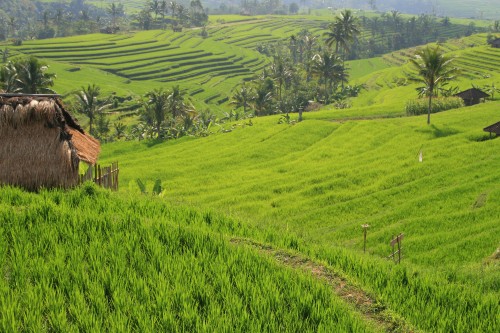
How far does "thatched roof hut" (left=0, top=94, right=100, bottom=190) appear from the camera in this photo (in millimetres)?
11414

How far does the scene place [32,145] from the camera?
11445mm

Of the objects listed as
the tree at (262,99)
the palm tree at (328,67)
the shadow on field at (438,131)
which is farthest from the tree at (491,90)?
the palm tree at (328,67)

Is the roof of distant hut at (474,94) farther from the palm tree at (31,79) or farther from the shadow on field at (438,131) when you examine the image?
the palm tree at (31,79)

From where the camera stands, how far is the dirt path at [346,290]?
7.02 meters

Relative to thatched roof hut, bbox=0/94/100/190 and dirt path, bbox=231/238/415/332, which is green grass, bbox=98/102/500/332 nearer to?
dirt path, bbox=231/238/415/332

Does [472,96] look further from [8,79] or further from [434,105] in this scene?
[8,79]

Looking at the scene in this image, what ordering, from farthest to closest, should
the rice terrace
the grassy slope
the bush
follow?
the bush → the grassy slope → the rice terrace

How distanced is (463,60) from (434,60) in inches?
1748

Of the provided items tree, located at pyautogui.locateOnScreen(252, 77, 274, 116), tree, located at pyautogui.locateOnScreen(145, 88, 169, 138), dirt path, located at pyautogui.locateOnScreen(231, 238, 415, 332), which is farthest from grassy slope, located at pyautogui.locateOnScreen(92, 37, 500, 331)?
tree, located at pyautogui.locateOnScreen(252, 77, 274, 116)

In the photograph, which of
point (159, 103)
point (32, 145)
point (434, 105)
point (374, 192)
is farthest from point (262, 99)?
point (32, 145)

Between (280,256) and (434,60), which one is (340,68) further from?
(280,256)

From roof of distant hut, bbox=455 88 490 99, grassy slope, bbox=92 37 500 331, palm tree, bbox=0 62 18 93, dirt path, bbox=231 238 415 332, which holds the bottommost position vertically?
grassy slope, bbox=92 37 500 331

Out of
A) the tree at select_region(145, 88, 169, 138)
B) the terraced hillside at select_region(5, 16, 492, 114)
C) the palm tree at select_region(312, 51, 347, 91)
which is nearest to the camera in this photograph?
the tree at select_region(145, 88, 169, 138)

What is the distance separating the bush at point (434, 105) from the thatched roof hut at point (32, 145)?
3540cm
